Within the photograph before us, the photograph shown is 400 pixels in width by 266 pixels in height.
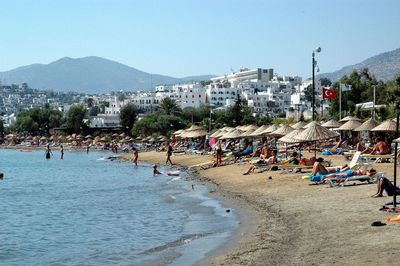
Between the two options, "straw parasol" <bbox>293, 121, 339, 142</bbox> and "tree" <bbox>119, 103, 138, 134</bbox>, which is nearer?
"straw parasol" <bbox>293, 121, 339, 142</bbox>

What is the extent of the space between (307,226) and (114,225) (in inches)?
284

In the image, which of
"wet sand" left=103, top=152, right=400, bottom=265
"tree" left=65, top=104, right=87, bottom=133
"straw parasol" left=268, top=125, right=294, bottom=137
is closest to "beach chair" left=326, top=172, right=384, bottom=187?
"wet sand" left=103, top=152, right=400, bottom=265

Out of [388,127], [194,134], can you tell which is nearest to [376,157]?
[388,127]

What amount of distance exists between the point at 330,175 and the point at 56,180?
2581 cm

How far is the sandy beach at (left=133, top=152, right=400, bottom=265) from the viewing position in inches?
468

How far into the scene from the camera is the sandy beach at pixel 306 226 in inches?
468

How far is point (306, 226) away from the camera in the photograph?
15703 millimetres

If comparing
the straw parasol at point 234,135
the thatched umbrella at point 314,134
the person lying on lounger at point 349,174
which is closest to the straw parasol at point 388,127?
the thatched umbrella at point 314,134

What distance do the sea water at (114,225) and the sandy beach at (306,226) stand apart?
2.72ft

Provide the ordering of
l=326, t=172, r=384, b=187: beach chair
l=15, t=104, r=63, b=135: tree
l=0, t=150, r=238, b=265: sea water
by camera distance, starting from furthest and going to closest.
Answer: l=15, t=104, r=63, b=135: tree < l=326, t=172, r=384, b=187: beach chair < l=0, t=150, r=238, b=265: sea water

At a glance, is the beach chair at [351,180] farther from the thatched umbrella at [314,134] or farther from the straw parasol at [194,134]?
the straw parasol at [194,134]

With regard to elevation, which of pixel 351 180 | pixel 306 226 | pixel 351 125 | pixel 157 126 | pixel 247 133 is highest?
pixel 351 125

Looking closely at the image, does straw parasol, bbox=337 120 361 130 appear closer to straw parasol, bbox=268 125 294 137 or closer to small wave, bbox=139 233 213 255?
straw parasol, bbox=268 125 294 137

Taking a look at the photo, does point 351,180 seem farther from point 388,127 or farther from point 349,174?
point 388,127
